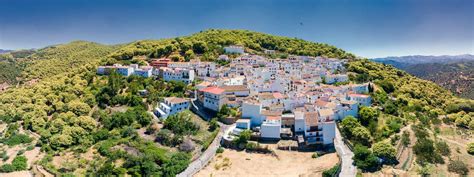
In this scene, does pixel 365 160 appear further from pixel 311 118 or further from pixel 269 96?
pixel 269 96

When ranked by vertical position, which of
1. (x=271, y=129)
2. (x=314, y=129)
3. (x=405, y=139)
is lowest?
(x=405, y=139)

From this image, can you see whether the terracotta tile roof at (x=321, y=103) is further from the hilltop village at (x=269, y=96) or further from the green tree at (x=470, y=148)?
the green tree at (x=470, y=148)

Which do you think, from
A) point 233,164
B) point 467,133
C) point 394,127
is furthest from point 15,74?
point 467,133

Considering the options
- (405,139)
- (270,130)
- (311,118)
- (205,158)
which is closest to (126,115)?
(205,158)

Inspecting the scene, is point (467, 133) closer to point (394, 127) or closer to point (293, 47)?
point (394, 127)

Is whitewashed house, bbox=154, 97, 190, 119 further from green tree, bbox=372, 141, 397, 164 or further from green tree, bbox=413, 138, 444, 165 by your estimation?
green tree, bbox=413, 138, 444, 165

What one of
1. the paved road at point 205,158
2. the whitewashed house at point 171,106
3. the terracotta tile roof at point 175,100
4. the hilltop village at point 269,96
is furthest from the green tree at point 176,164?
the terracotta tile roof at point 175,100
